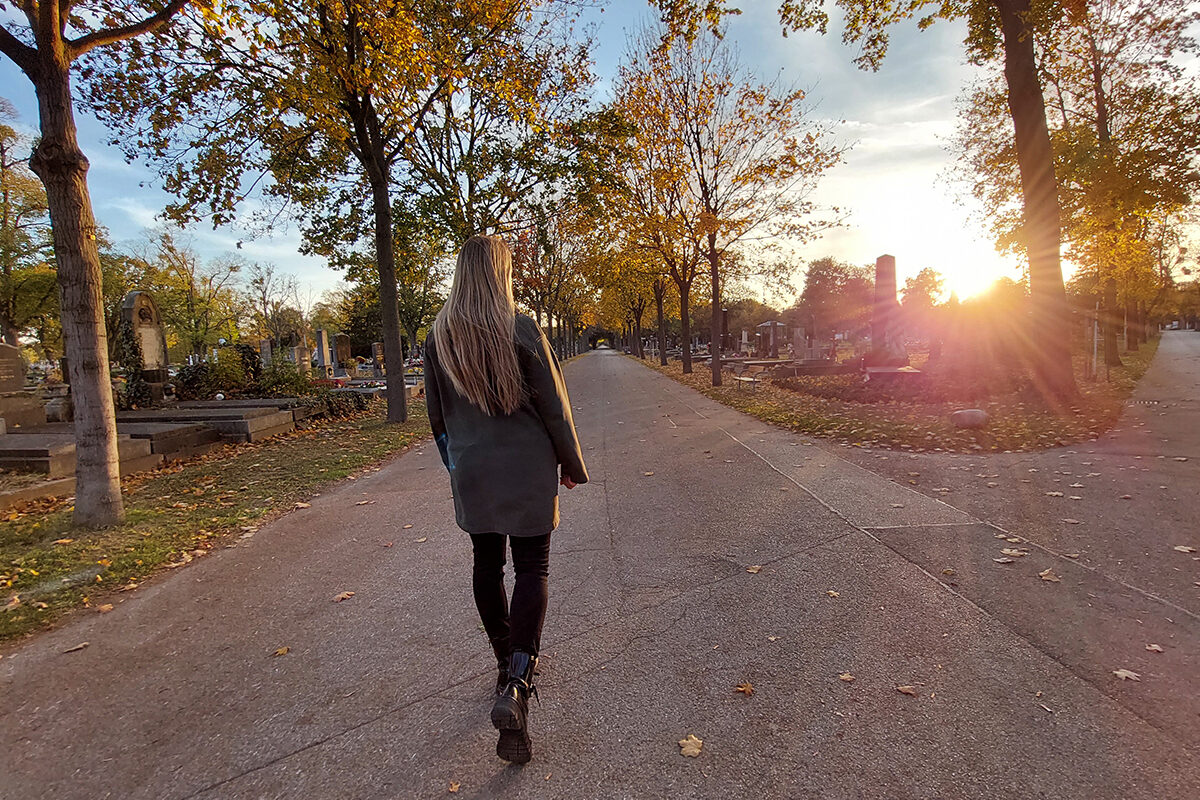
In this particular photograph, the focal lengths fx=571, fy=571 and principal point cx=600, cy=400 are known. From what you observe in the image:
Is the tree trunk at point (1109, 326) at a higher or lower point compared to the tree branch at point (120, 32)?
lower

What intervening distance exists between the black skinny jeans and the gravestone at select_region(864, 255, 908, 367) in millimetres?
17177

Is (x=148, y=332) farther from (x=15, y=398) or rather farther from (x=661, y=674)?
(x=661, y=674)

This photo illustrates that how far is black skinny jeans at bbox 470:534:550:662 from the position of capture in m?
2.30

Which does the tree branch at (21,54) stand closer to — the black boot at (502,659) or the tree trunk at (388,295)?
the black boot at (502,659)

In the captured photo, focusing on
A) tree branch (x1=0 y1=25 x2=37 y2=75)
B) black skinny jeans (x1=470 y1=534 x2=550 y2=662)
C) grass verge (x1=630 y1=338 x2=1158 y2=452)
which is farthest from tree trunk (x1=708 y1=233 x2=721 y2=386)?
black skinny jeans (x1=470 y1=534 x2=550 y2=662)

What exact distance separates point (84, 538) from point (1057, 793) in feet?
21.3

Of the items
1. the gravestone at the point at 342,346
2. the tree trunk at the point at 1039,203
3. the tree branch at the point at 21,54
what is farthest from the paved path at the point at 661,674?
the gravestone at the point at 342,346

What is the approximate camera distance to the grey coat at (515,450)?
2252 millimetres

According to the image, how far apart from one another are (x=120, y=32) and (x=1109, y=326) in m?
24.9

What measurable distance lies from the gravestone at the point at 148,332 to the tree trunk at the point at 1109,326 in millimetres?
26096

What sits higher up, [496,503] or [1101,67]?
[1101,67]

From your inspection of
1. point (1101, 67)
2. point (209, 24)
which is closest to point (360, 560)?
point (209, 24)

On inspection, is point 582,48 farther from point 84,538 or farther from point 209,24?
point 84,538

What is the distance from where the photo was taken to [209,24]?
746cm
